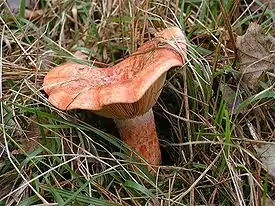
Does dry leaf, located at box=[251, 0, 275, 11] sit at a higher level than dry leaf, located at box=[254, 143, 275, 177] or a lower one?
higher

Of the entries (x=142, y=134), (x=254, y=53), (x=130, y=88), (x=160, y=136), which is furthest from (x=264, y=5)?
(x=130, y=88)

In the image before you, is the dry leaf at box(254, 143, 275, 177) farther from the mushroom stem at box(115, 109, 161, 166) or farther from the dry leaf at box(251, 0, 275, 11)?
the dry leaf at box(251, 0, 275, 11)

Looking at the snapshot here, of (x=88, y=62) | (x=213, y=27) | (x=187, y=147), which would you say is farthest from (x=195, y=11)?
(x=187, y=147)

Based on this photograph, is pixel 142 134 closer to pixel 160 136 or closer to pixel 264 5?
pixel 160 136

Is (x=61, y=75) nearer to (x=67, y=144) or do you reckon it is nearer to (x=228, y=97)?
(x=67, y=144)

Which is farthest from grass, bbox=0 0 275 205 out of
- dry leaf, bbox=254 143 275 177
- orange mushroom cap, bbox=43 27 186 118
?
orange mushroom cap, bbox=43 27 186 118

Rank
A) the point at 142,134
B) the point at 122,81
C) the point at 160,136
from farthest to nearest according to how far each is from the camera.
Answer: the point at 160,136 < the point at 142,134 < the point at 122,81

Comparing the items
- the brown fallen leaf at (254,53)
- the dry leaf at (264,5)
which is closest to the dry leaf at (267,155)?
the brown fallen leaf at (254,53)
